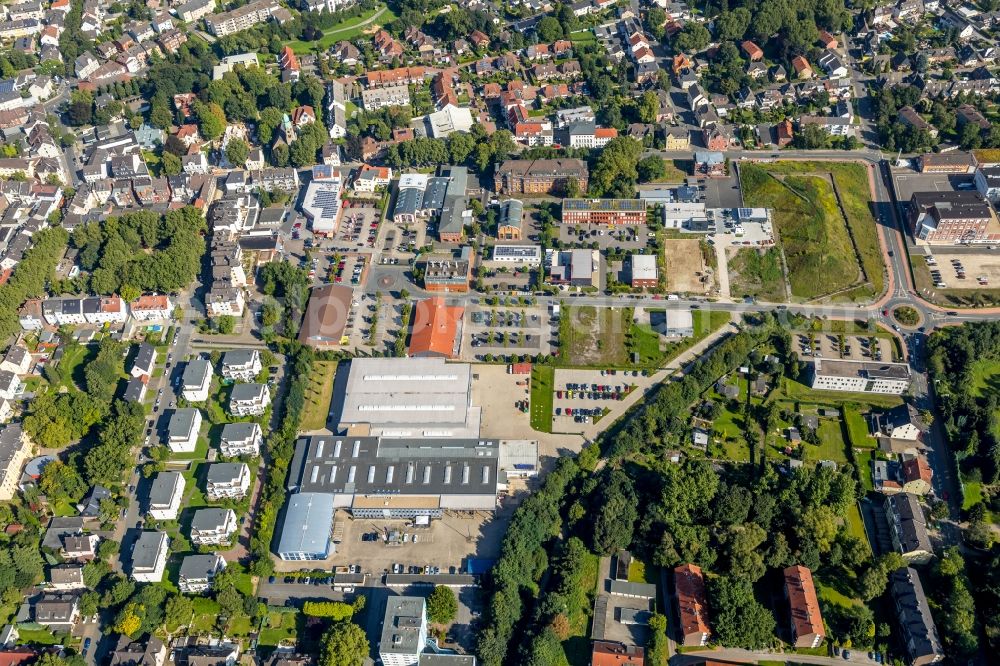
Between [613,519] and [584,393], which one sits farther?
[584,393]

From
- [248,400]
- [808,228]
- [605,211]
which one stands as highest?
[605,211]

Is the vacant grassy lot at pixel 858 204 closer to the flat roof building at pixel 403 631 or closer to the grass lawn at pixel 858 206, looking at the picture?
the grass lawn at pixel 858 206

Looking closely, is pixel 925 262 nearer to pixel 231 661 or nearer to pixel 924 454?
pixel 924 454

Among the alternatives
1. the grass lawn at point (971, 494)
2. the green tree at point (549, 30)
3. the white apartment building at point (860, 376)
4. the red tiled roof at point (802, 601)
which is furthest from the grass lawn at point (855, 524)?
the green tree at point (549, 30)

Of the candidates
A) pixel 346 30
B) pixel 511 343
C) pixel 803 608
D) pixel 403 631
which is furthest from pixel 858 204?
pixel 346 30

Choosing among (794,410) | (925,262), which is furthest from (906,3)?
(794,410)

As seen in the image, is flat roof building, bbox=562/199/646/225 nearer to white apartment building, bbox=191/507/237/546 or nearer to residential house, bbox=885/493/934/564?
residential house, bbox=885/493/934/564

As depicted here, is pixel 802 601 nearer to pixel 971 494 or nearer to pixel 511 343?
pixel 971 494
